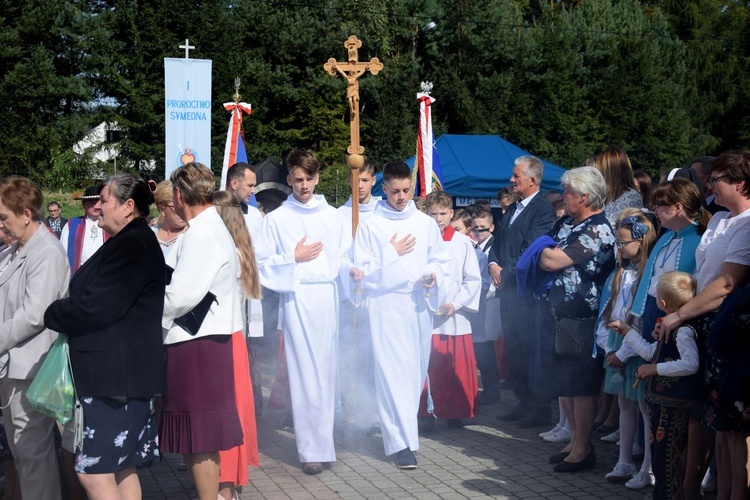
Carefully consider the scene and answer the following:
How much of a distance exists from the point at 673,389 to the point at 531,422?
9.04 ft

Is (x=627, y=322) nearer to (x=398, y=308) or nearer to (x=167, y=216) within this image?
(x=398, y=308)

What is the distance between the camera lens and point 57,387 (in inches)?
155

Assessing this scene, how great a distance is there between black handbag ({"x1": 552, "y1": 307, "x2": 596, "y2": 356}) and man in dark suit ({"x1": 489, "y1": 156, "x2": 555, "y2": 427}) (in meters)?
1.15

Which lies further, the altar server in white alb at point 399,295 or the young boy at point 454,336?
the young boy at point 454,336

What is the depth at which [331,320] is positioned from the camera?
20.2ft

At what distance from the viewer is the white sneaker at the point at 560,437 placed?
6.68 m

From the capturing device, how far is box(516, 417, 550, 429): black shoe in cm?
720

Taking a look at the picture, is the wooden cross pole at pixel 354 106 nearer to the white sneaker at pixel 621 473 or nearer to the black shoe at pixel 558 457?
the black shoe at pixel 558 457

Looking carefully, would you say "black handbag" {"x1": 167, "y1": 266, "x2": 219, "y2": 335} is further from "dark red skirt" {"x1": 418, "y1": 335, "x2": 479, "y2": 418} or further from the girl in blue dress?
"dark red skirt" {"x1": 418, "y1": 335, "x2": 479, "y2": 418}

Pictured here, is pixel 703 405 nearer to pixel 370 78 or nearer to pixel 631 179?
pixel 631 179

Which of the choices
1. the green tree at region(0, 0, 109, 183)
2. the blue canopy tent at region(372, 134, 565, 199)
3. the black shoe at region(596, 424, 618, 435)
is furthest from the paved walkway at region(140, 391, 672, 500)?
the green tree at region(0, 0, 109, 183)

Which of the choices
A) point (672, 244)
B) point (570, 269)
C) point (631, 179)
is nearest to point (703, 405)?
point (672, 244)

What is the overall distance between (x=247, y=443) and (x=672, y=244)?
9.41 ft

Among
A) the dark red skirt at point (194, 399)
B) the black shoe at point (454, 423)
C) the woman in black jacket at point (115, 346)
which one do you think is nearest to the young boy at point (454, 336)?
the black shoe at point (454, 423)
